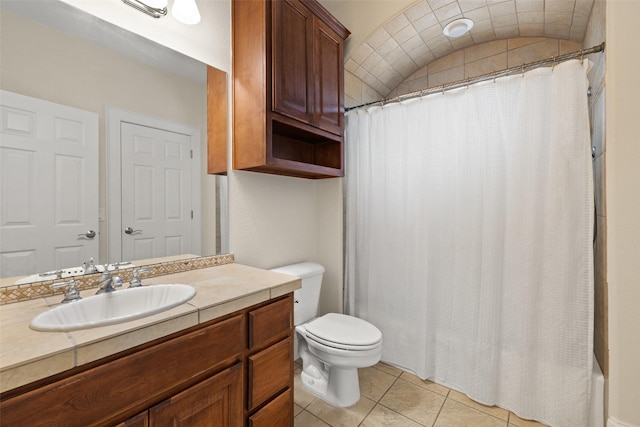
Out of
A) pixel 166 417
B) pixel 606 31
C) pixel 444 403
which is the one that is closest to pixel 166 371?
pixel 166 417

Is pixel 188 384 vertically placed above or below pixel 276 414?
above

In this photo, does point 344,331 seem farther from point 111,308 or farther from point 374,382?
point 111,308

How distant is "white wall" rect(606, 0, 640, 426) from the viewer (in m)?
1.14

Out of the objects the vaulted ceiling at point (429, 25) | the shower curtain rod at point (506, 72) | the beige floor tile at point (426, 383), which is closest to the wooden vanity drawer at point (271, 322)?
the beige floor tile at point (426, 383)

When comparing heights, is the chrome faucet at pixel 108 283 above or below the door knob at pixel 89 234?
below

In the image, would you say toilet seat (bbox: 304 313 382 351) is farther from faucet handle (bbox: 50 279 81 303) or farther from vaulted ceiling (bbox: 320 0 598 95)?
vaulted ceiling (bbox: 320 0 598 95)

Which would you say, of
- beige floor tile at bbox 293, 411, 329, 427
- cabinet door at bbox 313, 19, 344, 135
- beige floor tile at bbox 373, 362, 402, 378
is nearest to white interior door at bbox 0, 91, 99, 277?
cabinet door at bbox 313, 19, 344, 135

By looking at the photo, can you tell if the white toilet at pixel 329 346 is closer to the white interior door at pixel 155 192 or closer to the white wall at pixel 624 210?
the white interior door at pixel 155 192

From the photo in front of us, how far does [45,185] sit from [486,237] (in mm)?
2117

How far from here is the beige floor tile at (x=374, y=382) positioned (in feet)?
5.69

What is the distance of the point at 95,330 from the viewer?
73 centimetres

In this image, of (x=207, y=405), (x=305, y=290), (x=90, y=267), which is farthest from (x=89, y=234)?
(x=305, y=290)

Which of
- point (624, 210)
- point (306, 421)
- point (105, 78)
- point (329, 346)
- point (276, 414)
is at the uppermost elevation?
point (105, 78)

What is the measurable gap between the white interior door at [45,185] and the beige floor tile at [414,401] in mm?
1758
